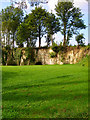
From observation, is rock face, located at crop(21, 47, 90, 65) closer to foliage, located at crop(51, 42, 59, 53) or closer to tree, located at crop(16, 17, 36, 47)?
foliage, located at crop(51, 42, 59, 53)

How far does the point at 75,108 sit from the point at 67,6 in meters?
18.3

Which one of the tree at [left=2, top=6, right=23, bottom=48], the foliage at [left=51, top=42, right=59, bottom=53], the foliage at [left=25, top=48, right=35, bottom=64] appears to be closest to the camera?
the foliage at [left=51, top=42, right=59, bottom=53]

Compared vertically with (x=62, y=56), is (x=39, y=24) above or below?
above

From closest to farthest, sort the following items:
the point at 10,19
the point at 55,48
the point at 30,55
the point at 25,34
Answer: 1. the point at 55,48
2. the point at 30,55
3. the point at 25,34
4. the point at 10,19

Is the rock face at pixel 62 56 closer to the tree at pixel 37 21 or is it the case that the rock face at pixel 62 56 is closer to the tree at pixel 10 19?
the tree at pixel 37 21

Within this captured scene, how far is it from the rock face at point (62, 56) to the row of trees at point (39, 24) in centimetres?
173

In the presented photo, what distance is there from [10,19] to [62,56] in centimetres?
1122

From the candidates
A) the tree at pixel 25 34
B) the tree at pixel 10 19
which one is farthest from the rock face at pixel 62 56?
the tree at pixel 10 19

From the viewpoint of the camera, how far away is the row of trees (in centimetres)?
1973

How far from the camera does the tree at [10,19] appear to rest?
77.7ft

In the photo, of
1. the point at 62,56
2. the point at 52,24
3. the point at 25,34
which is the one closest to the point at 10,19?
the point at 25,34

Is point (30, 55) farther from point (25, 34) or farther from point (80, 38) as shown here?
point (80, 38)

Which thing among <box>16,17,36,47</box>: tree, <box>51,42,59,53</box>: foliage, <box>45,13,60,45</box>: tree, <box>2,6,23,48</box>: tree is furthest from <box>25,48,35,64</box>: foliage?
<box>2,6,23,48</box>: tree

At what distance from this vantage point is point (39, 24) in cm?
2128
